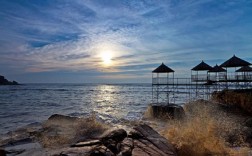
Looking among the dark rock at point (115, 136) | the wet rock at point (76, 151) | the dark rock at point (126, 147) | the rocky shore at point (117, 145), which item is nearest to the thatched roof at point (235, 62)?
the rocky shore at point (117, 145)

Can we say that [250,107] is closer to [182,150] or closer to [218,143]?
[218,143]

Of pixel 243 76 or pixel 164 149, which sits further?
pixel 243 76

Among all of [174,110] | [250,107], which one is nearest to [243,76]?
[250,107]

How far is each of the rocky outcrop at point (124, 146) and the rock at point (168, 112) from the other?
568 inches

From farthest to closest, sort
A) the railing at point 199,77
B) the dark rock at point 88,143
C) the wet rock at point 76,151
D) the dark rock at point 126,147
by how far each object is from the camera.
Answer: the railing at point 199,77 < the dark rock at point 88,143 < the dark rock at point 126,147 < the wet rock at point 76,151

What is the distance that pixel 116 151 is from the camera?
5.42m

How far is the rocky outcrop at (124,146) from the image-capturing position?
5.19 m

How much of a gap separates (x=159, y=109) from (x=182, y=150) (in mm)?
14482

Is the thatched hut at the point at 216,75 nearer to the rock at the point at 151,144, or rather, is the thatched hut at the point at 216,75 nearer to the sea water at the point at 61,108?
the sea water at the point at 61,108

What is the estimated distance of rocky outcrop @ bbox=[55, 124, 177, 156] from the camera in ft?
17.0

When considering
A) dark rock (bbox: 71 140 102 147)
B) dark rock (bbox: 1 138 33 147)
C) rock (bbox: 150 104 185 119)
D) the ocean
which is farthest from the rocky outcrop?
rock (bbox: 150 104 185 119)

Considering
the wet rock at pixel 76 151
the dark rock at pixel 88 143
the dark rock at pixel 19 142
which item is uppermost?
the dark rock at pixel 88 143

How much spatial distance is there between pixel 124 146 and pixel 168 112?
53.0 feet

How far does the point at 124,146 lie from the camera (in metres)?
5.69
